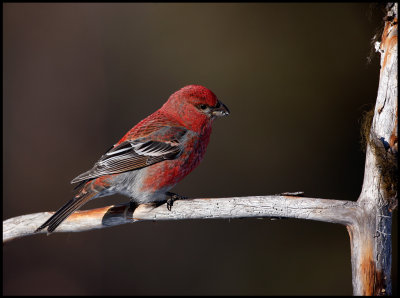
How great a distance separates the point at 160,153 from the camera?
3.33 metres

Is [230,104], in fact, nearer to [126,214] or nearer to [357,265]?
[126,214]

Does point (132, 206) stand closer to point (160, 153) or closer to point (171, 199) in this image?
point (171, 199)

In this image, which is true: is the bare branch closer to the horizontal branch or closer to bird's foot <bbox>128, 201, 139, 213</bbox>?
the horizontal branch

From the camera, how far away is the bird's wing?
328 cm

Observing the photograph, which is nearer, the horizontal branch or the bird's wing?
the horizontal branch

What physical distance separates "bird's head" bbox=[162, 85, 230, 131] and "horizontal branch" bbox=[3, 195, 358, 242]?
2.36ft

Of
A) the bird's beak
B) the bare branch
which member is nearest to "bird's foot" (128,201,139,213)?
the bird's beak

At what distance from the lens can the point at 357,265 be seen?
7.55ft

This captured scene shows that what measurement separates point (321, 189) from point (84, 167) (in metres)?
3.17

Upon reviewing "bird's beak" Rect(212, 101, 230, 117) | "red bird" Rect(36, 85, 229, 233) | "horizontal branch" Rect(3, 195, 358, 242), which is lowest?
"horizontal branch" Rect(3, 195, 358, 242)

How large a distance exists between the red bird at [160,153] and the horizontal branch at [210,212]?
15cm

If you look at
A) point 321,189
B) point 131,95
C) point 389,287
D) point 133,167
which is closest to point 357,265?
point 389,287

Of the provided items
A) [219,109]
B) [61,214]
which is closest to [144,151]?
[219,109]

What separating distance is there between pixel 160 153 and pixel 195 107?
439mm
